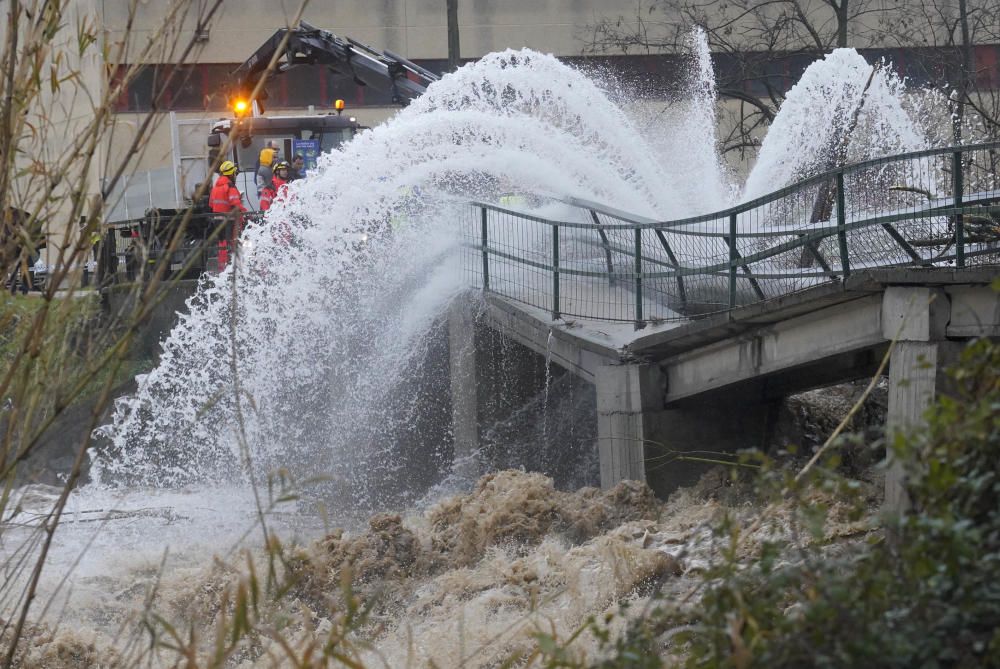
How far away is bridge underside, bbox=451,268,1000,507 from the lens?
29.6 ft

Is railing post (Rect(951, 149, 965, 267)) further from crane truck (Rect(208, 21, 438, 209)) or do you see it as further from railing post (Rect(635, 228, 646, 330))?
crane truck (Rect(208, 21, 438, 209))

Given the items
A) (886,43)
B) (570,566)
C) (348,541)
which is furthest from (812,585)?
(886,43)

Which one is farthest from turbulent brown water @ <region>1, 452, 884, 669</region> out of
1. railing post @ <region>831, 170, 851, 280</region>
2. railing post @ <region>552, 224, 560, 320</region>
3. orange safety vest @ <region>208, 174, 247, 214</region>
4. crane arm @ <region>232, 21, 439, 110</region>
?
crane arm @ <region>232, 21, 439, 110</region>

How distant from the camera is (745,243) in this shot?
1173 cm

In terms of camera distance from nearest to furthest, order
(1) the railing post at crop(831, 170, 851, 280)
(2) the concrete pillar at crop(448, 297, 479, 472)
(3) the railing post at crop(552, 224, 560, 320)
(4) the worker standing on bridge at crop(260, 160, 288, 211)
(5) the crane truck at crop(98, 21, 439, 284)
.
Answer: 1. (1) the railing post at crop(831, 170, 851, 280)
2. (3) the railing post at crop(552, 224, 560, 320)
3. (2) the concrete pillar at crop(448, 297, 479, 472)
4. (4) the worker standing on bridge at crop(260, 160, 288, 211)
5. (5) the crane truck at crop(98, 21, 439, 284)

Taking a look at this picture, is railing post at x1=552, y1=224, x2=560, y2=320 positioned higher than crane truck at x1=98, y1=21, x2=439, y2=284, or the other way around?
crane truck at x1=98, y1=21, x2=439, y2=284

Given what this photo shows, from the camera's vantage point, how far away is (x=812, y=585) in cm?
359

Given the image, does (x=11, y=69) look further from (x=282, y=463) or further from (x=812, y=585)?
(x=282, y=463)

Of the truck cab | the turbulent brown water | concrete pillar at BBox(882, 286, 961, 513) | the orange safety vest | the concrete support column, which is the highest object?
the truck cab

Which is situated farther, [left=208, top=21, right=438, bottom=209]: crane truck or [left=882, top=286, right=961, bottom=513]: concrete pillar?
[left=208, top=21, right=438, bottom=209]: crane truck

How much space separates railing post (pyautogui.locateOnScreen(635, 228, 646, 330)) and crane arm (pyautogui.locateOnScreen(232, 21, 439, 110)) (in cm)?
948

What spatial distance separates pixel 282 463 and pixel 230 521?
1288mm

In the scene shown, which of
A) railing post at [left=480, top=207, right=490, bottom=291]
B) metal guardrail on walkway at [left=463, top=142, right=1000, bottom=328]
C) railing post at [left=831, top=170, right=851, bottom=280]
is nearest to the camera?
railing post at [left=831, top=170, right=851, bottom=280]

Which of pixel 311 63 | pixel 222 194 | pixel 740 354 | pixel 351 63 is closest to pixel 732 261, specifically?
pixel 740 354
